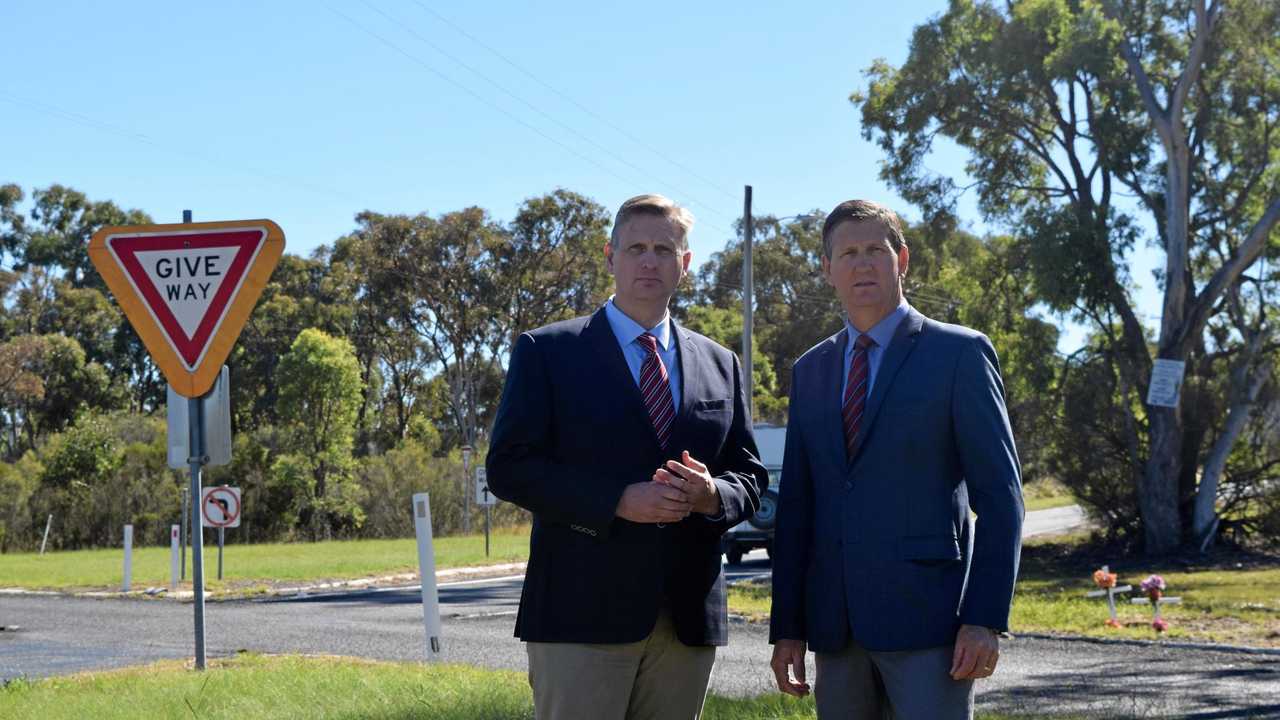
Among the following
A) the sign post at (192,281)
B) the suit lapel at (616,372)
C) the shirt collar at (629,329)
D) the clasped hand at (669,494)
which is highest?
the sign post at (192,281)

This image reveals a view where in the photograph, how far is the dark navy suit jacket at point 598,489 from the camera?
3.59m

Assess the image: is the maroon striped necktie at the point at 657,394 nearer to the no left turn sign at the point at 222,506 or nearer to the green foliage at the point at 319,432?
the no left turn sign at the point at 222,506

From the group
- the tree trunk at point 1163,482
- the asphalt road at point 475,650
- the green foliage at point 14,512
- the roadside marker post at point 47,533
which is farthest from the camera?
the green foliage at point 14,512

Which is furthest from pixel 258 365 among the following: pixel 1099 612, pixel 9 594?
pixel 1099 612

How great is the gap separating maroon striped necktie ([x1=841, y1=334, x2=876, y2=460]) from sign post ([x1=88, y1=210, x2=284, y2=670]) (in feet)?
15.2

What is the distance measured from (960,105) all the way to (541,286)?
72.1ft

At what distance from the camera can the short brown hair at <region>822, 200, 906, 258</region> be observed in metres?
3.69

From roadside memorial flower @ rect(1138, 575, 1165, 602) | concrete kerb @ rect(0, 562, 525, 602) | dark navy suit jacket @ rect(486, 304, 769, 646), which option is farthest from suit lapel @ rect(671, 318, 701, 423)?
concrete kerb @ rect(0, 562, 525, 602)

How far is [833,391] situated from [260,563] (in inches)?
1009

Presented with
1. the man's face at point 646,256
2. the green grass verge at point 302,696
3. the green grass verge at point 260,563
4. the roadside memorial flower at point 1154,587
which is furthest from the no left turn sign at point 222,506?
the man's face at point 646,256

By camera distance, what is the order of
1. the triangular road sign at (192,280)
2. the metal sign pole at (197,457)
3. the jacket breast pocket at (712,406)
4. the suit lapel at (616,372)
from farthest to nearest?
the metal sign pole at (197,457) < the triangular road sign at (192,280) < the jacket breast pocket at (712,406) < the suit lapel at (616,372)

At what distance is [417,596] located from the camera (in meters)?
18.9

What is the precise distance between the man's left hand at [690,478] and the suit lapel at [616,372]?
209 mm

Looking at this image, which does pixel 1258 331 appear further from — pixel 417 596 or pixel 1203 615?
pixel 417 596
